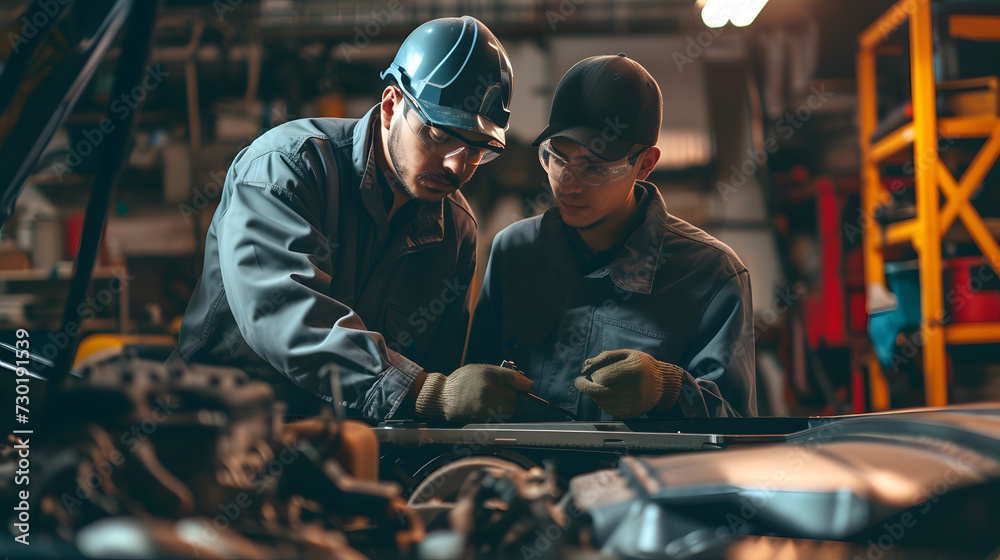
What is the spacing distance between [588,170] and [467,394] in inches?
26.3

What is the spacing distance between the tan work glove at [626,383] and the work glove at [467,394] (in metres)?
0.21

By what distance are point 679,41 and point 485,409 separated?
2135 millimetres

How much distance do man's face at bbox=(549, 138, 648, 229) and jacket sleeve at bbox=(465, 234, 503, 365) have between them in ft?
0.90

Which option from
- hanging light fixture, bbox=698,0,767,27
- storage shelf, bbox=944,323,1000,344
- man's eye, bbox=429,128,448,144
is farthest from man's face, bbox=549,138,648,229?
storage shelf, bbox=944,323,1000,344

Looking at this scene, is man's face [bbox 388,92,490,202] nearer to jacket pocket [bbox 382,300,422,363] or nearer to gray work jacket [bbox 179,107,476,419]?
gray work jacket [bbox 179,107,476,419]

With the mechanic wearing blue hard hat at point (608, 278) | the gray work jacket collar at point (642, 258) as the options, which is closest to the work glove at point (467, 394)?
the mechanic wearing blue hard hat at point (608, 278)

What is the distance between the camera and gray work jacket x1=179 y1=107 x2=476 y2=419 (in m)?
1.09

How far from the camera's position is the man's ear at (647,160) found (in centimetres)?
152

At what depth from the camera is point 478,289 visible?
1715 mm

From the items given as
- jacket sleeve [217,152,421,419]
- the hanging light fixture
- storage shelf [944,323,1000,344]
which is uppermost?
the hanging light fixture

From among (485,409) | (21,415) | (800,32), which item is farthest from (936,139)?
(21,415)

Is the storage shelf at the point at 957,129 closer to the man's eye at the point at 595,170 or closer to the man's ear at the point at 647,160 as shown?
the man's ear at the point at 647,160

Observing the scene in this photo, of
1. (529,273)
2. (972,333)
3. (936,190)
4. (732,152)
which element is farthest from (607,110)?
(972,333)

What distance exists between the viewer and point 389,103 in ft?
4.64
